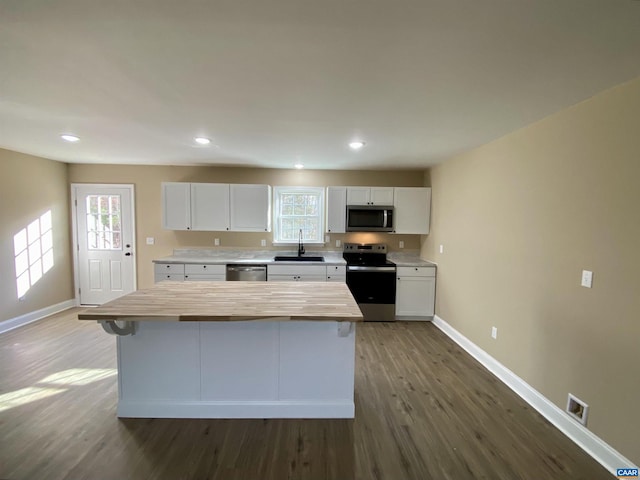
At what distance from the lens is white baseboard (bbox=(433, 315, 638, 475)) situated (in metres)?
1.65

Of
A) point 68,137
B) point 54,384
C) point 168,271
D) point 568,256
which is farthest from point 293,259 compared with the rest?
point 568,256

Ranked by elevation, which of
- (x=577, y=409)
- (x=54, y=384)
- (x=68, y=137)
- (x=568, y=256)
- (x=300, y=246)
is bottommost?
(x=54, y=384)

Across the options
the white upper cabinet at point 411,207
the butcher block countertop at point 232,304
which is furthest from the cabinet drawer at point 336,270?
the butcher block countertop at point 232,304

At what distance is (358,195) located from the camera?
4.23 metres

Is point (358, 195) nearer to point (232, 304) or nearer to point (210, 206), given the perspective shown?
point (210, 206)

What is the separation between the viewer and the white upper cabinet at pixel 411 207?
423 centimetres

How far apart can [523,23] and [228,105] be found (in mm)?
1810

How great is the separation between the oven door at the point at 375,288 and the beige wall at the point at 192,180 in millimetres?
739

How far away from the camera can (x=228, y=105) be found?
203 cm

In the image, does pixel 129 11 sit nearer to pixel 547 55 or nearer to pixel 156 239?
pixel 547 55

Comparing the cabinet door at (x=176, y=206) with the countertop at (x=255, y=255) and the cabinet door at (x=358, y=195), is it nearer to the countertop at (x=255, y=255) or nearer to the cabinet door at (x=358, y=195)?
the countertop at (x=255, y=255)

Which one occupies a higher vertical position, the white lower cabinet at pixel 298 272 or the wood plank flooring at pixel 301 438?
the white lower cabinet at pixel 298 272

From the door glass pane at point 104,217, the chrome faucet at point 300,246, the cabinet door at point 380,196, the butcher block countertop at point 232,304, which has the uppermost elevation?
the cabinet door at point 380,196

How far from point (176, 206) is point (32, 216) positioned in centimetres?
194
